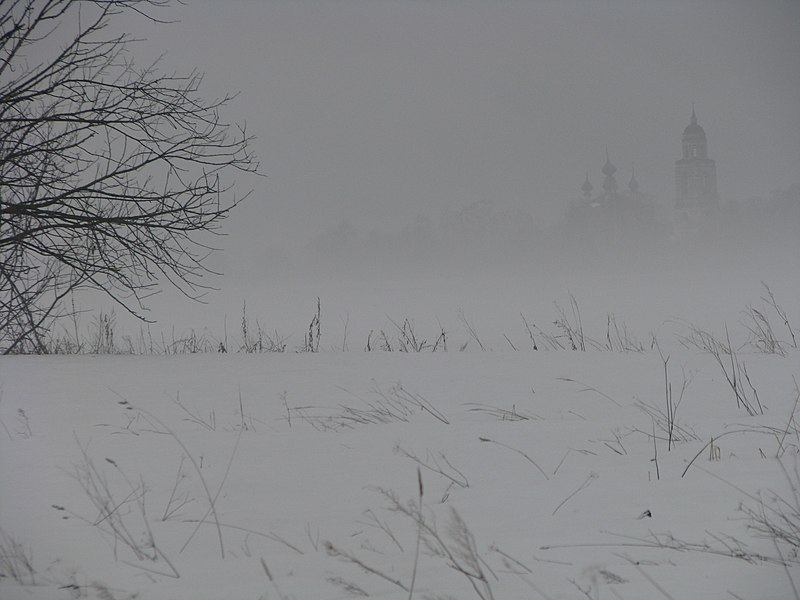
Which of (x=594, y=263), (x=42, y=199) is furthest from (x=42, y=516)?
(x=594, y=263)

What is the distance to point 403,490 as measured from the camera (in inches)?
126

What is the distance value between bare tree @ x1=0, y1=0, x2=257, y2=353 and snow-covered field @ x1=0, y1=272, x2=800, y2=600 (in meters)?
1.28

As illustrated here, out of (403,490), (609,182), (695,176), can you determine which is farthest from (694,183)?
(403,490)

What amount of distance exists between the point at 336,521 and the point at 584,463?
50.5 inches

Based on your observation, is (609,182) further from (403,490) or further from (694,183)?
(403,490)

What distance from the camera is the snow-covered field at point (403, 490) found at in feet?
7.72

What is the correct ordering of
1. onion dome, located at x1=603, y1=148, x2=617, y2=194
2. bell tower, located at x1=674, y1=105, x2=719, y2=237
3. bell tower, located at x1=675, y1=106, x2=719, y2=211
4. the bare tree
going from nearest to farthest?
the bare tree
onion dome, located at x1=603, y1=148, x2=617, y2=194
bell tower, located at x1=674, y1=105, x2=719, y2=237
bell tower, located at x1=675, y1=106, x2=719, y2=211

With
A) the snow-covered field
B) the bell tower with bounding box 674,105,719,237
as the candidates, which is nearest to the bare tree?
the snow-covered field

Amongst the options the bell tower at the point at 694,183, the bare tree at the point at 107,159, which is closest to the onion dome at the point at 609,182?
the bell tower at the point at 694,183

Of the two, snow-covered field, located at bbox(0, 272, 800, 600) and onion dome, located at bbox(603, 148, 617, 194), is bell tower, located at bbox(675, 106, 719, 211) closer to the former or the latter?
onion dome, located at bbox(603, 148, 617, 194)

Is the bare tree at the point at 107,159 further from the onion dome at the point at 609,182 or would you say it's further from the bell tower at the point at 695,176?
the bell tower at the point at 695,176

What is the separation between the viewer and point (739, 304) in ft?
73.5

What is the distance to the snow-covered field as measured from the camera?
235 centimetres

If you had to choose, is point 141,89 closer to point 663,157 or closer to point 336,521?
point 336,521
